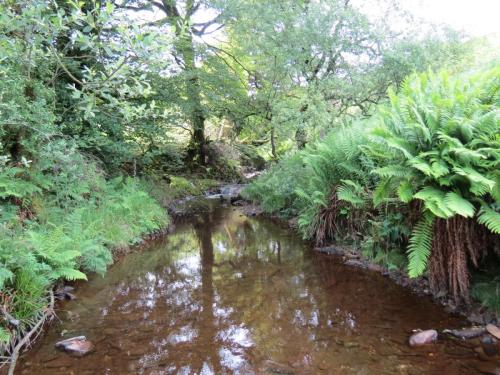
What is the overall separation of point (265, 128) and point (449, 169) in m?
8.32

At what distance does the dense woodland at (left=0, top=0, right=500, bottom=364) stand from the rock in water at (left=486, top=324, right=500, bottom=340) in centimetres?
30

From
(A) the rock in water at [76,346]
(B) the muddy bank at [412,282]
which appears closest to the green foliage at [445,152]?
(B) the muddy bank at [412,282]

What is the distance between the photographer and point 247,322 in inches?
150

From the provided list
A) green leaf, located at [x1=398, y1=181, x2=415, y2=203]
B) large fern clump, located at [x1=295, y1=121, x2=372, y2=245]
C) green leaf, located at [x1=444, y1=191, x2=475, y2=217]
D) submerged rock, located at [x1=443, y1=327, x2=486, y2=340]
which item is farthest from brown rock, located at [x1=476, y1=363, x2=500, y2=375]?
large fern clump, located at [x1=295, y1=121, x2=372, y2=245]

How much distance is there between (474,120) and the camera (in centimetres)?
334

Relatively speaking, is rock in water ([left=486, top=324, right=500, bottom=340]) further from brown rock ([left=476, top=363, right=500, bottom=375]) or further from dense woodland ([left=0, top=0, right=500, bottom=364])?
brown rock ([left=476, top=363, right=500, bottom=375])

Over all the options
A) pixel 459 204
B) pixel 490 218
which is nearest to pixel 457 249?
pixel 490 218

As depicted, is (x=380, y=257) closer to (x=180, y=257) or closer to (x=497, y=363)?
(x=497, y=363)

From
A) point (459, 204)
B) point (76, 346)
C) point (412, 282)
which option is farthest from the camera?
point (412, 282)

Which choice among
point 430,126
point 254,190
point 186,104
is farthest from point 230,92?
point 430,126

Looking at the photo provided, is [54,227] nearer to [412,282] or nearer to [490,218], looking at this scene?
[412,282]

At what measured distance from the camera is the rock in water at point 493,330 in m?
3.28

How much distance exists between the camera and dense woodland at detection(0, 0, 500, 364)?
3.26 m

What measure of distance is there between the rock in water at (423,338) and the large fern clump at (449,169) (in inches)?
22.6
